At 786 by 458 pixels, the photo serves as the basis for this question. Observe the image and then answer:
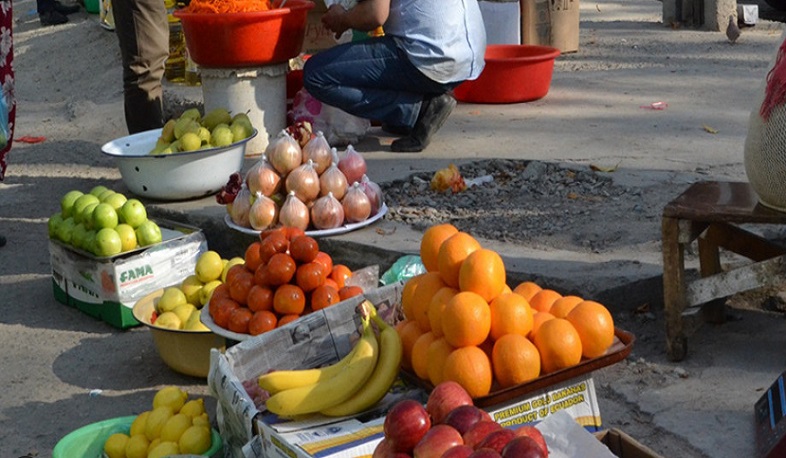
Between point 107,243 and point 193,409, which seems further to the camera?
point 107,243

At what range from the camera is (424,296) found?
350cm

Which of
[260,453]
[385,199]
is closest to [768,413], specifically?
[260,453]

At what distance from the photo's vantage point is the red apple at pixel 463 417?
8.14ft

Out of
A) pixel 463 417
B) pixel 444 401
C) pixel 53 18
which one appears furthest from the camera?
pixel 53 18

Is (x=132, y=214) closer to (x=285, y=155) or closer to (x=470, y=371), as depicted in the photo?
(x=285, y=155)

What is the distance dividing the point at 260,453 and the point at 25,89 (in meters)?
9.49

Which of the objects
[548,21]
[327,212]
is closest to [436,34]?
[327,212]

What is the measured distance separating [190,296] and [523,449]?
2777mm

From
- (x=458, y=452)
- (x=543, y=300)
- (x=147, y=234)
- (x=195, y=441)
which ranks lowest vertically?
(x=195, y=441)

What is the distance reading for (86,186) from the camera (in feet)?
24.0

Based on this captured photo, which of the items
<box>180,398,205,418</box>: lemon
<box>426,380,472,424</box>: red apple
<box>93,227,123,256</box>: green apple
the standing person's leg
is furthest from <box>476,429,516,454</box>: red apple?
the standing person's leg

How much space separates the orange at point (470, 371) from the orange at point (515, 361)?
0.13 ft

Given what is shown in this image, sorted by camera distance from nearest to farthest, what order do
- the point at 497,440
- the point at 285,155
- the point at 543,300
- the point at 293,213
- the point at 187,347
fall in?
the point at 497,440 → the point at 543,300 → the point at 187,347 → the point at 293,213 → the point at 285,155

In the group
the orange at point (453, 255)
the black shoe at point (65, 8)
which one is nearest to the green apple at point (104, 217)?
the orange at point (453, 255)
